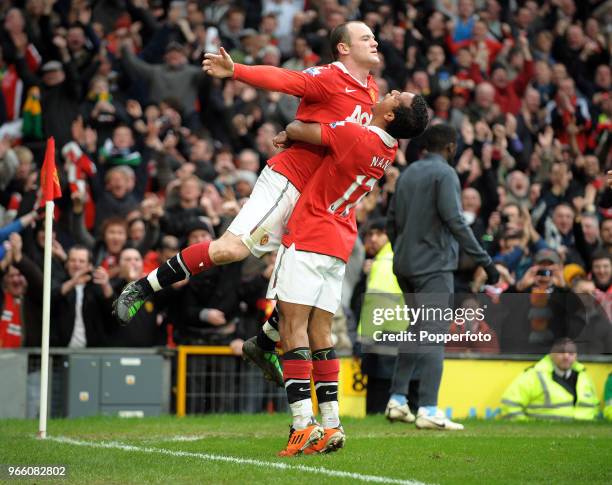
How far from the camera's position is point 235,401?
40.1 ft

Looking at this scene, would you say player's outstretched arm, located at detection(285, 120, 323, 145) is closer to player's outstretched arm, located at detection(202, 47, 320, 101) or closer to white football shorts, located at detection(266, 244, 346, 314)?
player's outstretched arm, located at detection(202, 47, 320, 101)

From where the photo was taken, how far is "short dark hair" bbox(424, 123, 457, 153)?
10.5 metres

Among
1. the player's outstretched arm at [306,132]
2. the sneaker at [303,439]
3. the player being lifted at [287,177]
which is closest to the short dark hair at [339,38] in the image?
the player being lifted at [287,177]

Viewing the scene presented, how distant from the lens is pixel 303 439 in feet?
25.6

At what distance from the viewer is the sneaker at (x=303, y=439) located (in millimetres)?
7793

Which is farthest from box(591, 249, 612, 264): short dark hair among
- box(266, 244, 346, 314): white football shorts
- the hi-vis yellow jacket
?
box(266, 244, 346, 314): white football shorts

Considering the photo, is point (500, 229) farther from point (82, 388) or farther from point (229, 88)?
point (82, 388)

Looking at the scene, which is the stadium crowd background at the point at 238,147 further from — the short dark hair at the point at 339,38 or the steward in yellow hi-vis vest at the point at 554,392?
the short dark hair at the point at 339,38

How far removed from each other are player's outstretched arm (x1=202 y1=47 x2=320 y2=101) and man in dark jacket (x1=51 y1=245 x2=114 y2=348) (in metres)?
4.73

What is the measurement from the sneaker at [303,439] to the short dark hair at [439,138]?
139 inches

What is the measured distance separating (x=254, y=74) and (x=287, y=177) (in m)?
1.08

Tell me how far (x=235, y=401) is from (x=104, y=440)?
3.39m

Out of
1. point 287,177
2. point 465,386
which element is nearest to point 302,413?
point 287,177

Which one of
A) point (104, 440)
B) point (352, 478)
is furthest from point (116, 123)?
point (352, 478)
